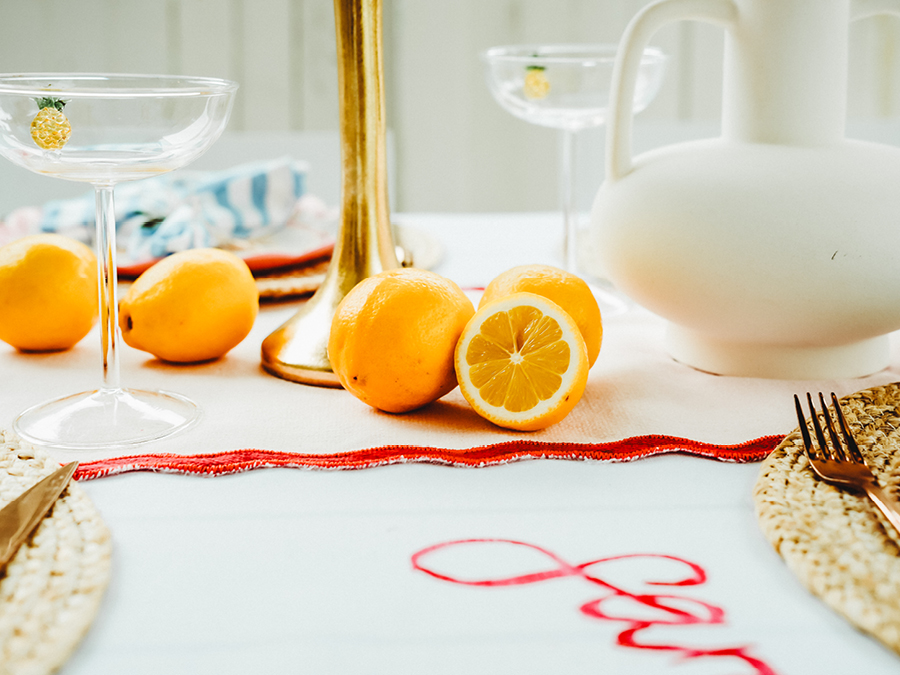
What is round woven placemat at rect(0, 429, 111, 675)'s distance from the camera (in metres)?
0.27

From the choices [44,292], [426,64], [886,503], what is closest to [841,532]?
[886,503]

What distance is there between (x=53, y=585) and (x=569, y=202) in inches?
27.6

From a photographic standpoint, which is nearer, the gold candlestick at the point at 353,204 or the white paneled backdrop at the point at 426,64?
the gold candlestick at the point at 353,204

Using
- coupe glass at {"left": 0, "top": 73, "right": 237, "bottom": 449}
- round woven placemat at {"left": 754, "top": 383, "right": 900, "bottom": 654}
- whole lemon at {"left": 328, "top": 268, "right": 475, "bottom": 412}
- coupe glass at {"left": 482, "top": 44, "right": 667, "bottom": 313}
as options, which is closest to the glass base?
coupe glass at {"left": 0, "top": 73, "right": 237, "bottom": 449}

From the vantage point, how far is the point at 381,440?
1.64 feet

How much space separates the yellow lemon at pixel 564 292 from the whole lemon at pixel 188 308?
0.66 ft

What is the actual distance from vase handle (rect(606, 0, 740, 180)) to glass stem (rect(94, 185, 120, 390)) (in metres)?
0.34

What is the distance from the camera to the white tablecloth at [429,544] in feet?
0.92

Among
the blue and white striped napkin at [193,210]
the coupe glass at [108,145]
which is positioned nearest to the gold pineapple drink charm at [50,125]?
the coupe glass at [108,145]

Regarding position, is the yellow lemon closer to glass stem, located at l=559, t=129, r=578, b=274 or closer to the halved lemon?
the halved lemon

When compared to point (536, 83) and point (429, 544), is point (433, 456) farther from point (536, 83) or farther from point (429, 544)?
point (536, 83)

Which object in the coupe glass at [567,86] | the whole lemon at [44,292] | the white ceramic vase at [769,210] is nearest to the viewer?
the white ceramic vase at [769,210]

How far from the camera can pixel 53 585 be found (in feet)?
1.00

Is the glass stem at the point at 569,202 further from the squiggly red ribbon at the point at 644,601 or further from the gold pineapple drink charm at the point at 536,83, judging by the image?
the squiggly red ribbon at the point at 644,601
